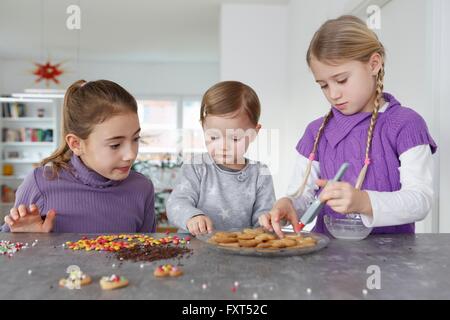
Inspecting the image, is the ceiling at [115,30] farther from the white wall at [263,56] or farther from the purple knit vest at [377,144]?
the purple knit vest at [377,144]

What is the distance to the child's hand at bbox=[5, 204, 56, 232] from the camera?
113 centimetres

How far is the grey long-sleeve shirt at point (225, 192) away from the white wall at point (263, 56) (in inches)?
135

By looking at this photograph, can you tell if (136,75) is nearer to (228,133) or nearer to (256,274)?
(228,133)

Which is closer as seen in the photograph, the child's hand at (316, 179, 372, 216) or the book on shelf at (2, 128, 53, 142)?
the child's hand at (316, 179, 372, 216)

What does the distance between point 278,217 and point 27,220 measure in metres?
0.60

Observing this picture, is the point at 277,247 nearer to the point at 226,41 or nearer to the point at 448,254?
the point at 448,254

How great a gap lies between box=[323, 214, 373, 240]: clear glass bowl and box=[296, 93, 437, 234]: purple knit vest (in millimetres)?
138

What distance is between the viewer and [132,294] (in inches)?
22.4

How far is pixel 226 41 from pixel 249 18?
343mm

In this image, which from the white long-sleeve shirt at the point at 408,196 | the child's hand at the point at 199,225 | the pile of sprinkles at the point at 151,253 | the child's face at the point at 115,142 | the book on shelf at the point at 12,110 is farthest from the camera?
the book on shelf at the point at 12,110

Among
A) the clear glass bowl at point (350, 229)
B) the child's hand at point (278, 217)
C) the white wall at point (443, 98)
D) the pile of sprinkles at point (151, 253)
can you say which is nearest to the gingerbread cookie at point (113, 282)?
the pile of sprinkles at point (151, 253)

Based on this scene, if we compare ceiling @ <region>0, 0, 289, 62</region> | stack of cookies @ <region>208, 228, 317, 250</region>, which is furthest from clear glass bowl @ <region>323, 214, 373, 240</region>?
ceiling @ <region>0, 0, 289, 62</region>

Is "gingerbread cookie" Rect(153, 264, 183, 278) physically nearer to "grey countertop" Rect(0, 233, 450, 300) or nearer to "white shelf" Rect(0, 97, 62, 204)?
"grey countertop" Rect(0, 233, 450, 300)

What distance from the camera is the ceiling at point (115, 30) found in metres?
Answer: 5.14
